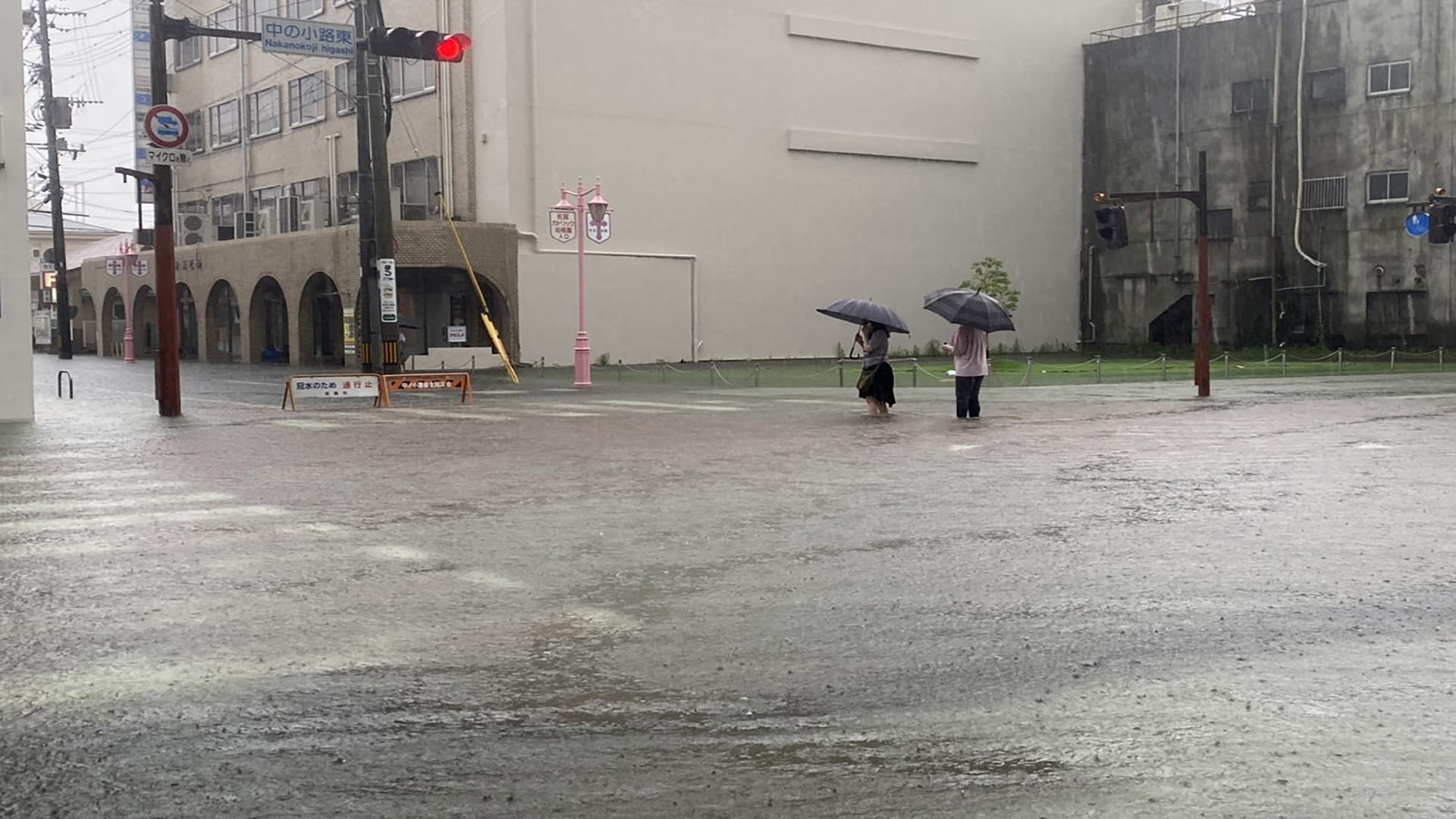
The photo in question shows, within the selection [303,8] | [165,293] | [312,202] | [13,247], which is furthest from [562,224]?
[13,247]

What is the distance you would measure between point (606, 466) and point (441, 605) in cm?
680

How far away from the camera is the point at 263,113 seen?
50281 millimetres

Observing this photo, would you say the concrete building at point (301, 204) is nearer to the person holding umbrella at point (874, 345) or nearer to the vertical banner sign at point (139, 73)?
the vertical banner sign at point (139, 73)

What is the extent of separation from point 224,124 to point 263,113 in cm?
341

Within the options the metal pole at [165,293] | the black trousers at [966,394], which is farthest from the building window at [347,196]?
the black trousers at [966,394]

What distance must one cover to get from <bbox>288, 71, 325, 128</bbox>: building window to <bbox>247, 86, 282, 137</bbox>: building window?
108 centimetres

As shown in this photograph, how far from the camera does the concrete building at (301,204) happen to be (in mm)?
41062

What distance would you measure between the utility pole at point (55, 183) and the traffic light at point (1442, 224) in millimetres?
42513

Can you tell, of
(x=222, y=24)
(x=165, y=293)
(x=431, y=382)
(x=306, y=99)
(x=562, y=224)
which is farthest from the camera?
(x=222, y=24)

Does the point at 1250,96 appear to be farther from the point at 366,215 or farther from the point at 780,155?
the point at 366,215

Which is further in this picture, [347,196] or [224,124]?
[224,124]

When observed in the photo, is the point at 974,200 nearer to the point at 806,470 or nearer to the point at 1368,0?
the point at 1368,0

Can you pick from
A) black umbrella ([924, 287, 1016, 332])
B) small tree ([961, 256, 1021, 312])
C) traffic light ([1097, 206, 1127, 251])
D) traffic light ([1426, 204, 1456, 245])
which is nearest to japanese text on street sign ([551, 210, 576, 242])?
small tree ([961, 256, 1021, 312])

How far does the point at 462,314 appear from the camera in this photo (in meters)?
41.8
